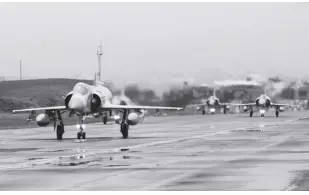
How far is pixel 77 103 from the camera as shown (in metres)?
40.5

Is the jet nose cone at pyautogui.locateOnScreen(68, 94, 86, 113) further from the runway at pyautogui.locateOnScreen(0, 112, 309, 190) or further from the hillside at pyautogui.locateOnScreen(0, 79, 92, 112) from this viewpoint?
the hillside at pyautogui.locateOnScreen(0, 79, 92, 112)

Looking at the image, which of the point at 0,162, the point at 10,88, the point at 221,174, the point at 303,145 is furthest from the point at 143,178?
the point at 10,88

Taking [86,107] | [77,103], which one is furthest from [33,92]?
[77,103]

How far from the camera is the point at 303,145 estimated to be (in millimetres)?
34156

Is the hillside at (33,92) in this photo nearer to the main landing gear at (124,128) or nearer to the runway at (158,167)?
the main landing gear at (124,128)

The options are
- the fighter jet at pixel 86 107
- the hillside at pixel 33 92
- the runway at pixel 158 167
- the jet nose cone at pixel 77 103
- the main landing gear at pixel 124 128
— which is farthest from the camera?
the hillside at pixel 33 92

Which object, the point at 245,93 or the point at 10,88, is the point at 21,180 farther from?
the point at 10,88

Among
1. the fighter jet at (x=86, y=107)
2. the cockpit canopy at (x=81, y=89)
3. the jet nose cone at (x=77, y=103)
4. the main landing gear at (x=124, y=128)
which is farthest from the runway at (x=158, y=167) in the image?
the main landing gear at (x=124, y=128)

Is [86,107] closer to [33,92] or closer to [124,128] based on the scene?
[124,128]

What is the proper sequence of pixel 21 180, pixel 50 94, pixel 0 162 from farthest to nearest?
1. pixel 50 94
2. pixel 0 162
3. pixel 21 180

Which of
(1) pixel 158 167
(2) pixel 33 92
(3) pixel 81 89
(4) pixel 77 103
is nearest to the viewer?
(1) pixel 158 167

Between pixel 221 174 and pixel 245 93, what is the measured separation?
88.5 metres

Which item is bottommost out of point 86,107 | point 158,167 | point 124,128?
point 158,167

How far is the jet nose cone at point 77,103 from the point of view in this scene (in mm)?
40406
